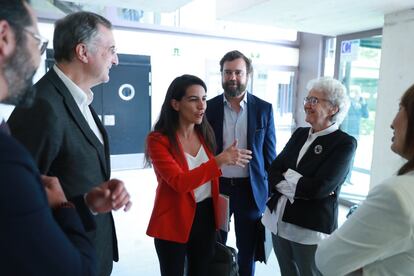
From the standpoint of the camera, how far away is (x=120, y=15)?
17.1 feet

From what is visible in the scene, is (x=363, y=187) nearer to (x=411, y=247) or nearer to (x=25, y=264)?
(x=411, y=247)

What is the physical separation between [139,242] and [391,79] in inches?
121

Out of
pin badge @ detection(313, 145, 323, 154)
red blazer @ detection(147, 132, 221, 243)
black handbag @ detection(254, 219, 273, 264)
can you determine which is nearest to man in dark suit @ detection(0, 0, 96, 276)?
red blazer @ detection(147, 132, 221, 243)

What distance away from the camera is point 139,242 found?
3.35 metres

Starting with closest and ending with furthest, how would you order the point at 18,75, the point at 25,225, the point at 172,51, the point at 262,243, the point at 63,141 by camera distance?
the point at 25,225, the point at 18,75, the point at 63,141, the point at 262,243, the point at 172,51

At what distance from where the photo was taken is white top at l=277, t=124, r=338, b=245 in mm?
1715

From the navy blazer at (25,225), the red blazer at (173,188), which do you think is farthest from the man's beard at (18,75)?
the red blazer at (173,188)

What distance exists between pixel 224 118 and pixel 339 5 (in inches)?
66.7

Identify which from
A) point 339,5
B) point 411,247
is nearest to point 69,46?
point 411,247

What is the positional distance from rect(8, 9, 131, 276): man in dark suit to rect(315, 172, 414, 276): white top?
76cm

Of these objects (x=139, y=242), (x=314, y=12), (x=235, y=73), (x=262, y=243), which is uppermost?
(x=314, y=12)

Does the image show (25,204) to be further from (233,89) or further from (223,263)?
(233,89)

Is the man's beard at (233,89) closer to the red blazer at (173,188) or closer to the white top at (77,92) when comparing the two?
the red blazer at (173,188)

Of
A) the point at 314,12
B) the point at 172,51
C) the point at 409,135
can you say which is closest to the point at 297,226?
the point at 409,135
